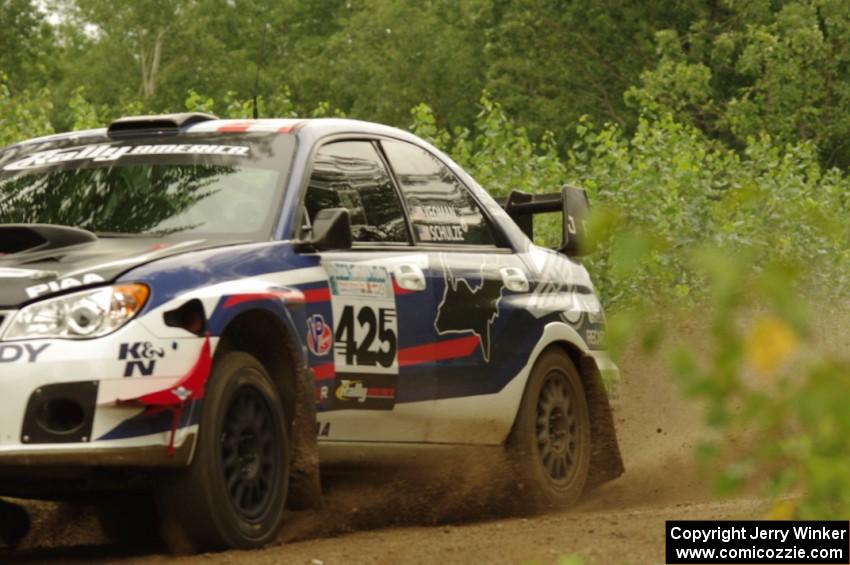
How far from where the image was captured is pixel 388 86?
201 ft

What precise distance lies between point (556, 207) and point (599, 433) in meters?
1.11

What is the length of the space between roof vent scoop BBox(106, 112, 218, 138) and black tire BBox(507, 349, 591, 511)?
1.98 m

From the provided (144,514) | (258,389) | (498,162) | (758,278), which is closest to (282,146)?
(258,389)

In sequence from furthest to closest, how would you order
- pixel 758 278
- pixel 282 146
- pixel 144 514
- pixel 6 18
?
pixel 6 18 → pixel 144 514 → pixel 282 146 → pixel 758 278

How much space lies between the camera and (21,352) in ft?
19.4

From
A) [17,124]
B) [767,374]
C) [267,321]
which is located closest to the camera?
[767,374]

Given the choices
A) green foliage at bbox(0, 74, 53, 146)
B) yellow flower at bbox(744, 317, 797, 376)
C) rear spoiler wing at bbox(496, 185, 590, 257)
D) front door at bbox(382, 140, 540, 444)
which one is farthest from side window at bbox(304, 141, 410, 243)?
green foliage at bbox(0, 74, 53, 146)

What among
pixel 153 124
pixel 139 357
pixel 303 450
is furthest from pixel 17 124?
pixel 139 357

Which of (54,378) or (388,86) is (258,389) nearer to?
(54,378)

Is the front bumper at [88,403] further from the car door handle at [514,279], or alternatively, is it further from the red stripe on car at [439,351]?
the car door handle at [514,279]

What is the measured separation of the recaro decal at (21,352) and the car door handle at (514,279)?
9.86 feet

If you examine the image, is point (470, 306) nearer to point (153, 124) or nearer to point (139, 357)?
point (153, 124)

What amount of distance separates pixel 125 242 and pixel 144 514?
65.8 inches

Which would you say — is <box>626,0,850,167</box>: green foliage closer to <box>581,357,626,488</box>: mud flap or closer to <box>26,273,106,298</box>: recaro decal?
<box>581,357,626,488</box>: mud flap
